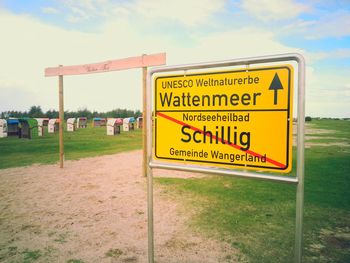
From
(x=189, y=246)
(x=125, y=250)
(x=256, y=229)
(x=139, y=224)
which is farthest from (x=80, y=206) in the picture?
(x=256, y=229)

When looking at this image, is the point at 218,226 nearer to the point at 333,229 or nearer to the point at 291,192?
the point at 333,229

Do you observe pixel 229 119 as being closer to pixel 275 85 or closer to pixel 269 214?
pixel 275 85

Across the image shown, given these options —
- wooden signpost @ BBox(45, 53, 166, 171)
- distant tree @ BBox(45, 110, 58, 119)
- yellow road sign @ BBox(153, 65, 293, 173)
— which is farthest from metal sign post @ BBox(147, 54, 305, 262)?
distant tree @ BBox(45, 110, 58, 119)

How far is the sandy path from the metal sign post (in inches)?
44.6

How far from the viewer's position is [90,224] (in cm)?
430

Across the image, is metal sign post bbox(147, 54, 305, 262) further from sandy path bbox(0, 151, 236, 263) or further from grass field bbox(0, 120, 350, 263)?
grass field bbox(0, 120, 350, 263)

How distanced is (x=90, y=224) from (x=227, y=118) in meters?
3.29

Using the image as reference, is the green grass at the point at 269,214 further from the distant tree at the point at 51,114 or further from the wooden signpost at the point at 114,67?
the distant tree at the point at 51,114

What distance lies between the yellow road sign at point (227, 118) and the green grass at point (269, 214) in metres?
1.74

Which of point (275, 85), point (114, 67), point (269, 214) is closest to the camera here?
point (275, 85)

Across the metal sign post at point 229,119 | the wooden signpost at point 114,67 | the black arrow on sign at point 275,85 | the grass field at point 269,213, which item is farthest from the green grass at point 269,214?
the wooden signpost at point 114,67

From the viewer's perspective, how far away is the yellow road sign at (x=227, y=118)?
6.47 feet

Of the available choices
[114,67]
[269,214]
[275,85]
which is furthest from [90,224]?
[114,67]

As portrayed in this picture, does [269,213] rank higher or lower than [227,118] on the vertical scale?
lower
